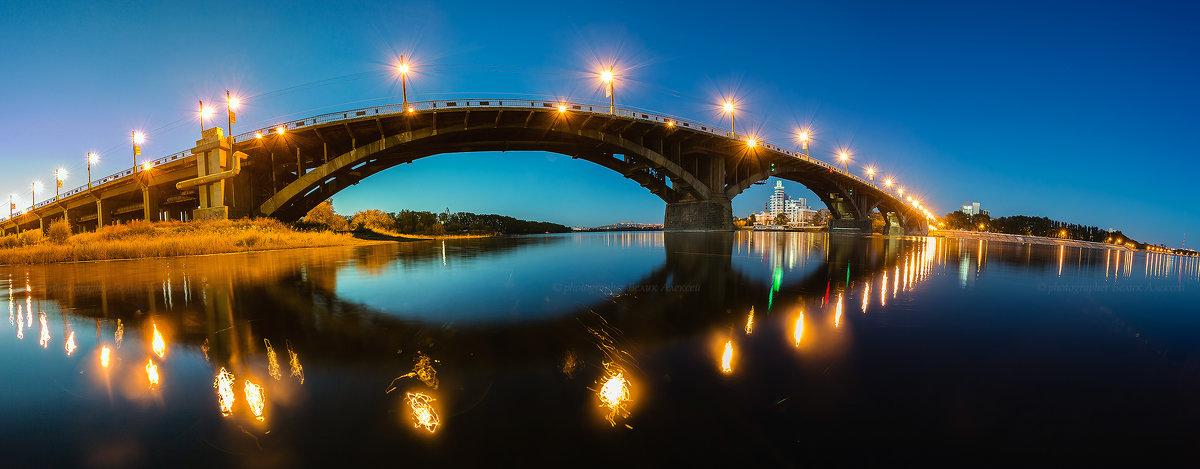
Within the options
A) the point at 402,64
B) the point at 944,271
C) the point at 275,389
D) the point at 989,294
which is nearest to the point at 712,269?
the point at 989,294

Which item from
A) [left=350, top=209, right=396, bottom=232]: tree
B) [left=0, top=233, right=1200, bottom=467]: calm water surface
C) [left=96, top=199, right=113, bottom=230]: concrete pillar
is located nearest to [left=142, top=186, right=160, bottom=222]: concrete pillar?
[left=96, top=199, right=113, bottom=230]: concrete pillar

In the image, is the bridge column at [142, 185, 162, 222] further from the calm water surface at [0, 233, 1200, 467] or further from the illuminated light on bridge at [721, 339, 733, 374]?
the illuminated light on bridge at [721, 339, 733, 374]

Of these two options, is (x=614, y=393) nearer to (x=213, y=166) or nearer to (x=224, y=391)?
(x=224, y=391)

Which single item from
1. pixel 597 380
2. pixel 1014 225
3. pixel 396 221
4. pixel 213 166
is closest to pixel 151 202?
pixel 213 166

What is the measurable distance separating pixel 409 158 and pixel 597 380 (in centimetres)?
3857

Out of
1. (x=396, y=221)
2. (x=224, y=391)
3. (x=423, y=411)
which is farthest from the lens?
(x=396, y=221)

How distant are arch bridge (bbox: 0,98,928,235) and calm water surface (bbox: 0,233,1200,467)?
Answer: 26389 mm

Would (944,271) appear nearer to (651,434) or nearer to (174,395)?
(651,434)

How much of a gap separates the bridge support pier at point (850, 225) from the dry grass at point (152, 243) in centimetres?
7184

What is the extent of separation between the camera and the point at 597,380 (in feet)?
9.14

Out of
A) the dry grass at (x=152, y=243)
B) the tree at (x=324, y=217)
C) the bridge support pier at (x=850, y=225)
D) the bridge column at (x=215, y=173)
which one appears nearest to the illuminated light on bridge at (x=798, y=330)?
the dry grass at (x=152, y=243)

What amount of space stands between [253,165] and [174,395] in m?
39.4

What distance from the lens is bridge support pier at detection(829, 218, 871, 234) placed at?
60.2 metres

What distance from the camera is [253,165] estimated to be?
3069 centimetres
